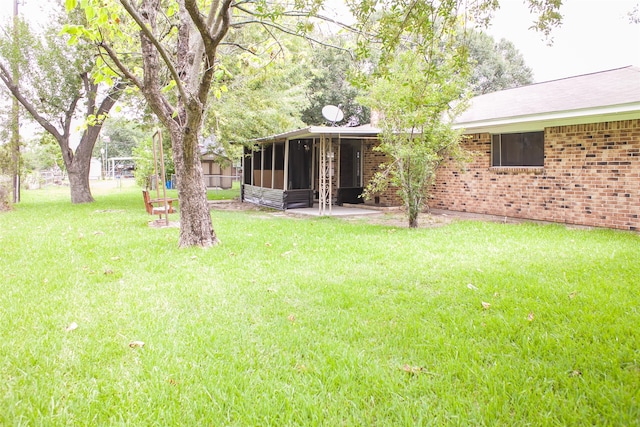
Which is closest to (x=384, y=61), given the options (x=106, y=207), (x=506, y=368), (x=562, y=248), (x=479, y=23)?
(x=479, y=23)

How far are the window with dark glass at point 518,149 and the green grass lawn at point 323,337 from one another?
4121mm

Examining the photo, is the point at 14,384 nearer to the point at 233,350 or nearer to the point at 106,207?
the point at 233,350

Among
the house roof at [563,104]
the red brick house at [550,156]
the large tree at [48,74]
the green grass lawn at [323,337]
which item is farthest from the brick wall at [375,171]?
the large tree at [48,74]

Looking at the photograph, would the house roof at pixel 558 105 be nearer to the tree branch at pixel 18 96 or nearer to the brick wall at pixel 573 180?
the brick wall at pixel 573 180

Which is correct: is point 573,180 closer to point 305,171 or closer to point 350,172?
point 350,172

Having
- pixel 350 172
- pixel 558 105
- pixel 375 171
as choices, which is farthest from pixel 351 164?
pixel 558 105

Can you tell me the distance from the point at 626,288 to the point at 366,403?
3.52m

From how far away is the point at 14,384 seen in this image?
8.86 ft

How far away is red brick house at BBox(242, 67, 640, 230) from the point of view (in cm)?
842

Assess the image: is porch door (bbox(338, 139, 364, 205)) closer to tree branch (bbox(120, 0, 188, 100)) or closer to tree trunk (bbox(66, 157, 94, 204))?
tree trunk (bbox(66, 157, 94, 204))

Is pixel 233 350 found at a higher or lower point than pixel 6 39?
lower

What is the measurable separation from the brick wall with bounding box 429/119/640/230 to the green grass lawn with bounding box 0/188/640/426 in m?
2.58

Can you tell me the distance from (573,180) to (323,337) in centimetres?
819

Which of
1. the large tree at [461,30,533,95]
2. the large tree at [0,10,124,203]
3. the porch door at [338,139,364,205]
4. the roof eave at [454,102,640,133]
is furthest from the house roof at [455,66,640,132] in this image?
the large tree at [461,30,533,95]
